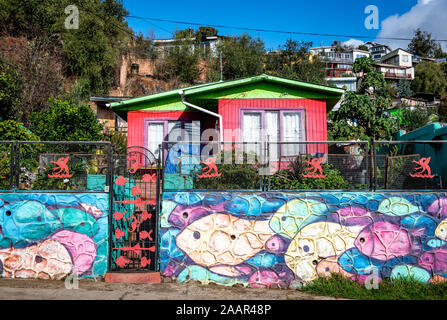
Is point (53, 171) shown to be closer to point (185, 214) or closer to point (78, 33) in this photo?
point (185, 214)

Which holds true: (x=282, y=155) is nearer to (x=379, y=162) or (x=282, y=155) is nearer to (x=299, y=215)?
(x=299, y=215)

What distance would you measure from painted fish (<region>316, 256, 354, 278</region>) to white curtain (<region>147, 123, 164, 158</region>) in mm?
7286

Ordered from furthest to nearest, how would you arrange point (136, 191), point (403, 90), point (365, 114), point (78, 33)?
1. point (403, 90)
2. point (78, 33)
3. point (365, 114)
4. point (136, 191)

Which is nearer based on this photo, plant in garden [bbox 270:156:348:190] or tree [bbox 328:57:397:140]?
plant in garden [bbox 270:156:348:190]

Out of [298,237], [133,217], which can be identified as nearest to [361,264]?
[298,237]

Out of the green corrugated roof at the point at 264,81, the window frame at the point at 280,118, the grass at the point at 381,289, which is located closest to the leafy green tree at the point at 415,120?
the green corrugated roof at the point at 264,81

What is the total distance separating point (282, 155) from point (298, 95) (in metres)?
4.12

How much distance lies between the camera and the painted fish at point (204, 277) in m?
7.20

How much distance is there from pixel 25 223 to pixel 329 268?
6446 millimetres

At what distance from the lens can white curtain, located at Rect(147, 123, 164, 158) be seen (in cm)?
1249

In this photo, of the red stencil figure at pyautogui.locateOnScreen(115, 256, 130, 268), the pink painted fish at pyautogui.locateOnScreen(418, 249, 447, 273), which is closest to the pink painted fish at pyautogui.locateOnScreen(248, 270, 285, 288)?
the red stencil figure at pyautogui.locateOnScreen(115, 256, 130, 268)

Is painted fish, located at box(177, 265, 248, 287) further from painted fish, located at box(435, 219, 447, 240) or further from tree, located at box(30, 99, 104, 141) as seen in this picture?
tree, located at box(30, 99, 104, 141)

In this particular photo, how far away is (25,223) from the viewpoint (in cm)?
731
